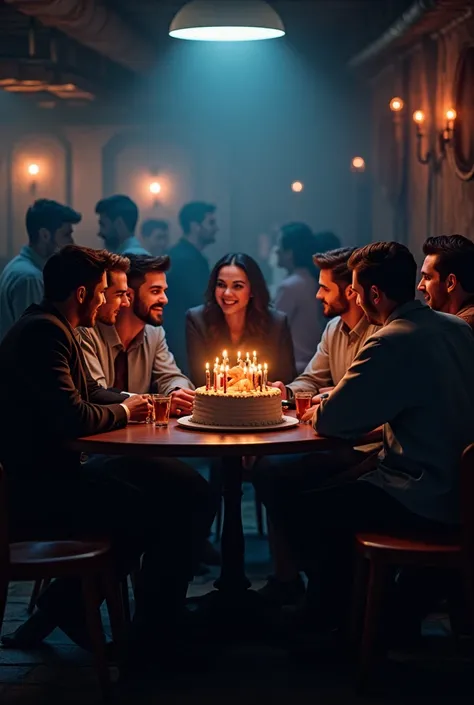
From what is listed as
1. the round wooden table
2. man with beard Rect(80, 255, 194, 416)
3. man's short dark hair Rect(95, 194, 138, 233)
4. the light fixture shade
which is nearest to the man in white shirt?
the round wooden table

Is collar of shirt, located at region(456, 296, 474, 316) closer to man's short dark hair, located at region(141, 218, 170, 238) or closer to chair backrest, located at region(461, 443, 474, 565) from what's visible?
chair backrest, located at region(461, 443, 474, 565)

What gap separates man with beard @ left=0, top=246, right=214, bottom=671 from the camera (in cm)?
421

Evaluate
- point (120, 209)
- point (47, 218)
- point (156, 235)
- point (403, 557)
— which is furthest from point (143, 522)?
point (156, 235)

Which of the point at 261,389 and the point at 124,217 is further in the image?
the point at 124,217

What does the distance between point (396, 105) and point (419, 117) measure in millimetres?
325

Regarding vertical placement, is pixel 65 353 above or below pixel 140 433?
above

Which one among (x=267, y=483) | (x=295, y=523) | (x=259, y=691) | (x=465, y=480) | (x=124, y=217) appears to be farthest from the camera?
(x=124, y=217)

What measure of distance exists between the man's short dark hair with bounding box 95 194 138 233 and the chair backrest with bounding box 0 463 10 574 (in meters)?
4.37

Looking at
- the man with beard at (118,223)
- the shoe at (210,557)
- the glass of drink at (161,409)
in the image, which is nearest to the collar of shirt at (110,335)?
the glass of drink at (161,409)

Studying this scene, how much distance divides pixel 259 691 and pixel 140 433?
38.1 inches

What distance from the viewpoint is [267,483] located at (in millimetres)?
4902

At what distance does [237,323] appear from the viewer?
19.7ft

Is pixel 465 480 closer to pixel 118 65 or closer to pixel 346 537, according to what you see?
pixel 346 537

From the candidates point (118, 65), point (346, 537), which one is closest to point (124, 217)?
point (118, 65)
